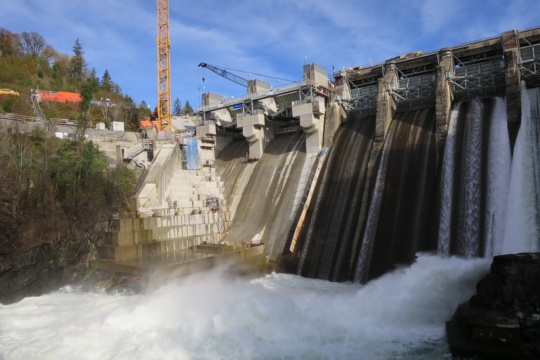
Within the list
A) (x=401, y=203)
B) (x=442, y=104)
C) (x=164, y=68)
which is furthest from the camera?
(x=164, y=68)

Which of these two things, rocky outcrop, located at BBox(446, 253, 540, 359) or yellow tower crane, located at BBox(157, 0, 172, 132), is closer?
rocky outcrop, located at BBox(446, 253, 540, 359)

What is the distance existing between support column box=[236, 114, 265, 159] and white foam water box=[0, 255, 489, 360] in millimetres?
14389

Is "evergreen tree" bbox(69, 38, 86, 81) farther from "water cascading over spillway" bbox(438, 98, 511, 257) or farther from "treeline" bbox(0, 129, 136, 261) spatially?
"water cascading over spillway" bbox(438, 98, 511, 257)

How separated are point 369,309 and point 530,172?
27.5 ft

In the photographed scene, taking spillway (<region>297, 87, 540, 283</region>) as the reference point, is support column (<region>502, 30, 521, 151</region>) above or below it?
above

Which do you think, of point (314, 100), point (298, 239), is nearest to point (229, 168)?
point (314, 100)

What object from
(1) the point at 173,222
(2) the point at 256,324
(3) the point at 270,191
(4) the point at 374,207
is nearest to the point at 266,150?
(3) the point at 270,191

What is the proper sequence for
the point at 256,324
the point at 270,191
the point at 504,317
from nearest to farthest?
the point at 504,317 → the point at 256,324 → the point at 270,191

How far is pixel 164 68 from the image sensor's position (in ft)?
139

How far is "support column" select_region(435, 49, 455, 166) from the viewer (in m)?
17.8

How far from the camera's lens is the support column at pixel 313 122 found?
76.0ft

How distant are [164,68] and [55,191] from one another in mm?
22943

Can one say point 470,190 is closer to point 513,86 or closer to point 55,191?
point 513,86

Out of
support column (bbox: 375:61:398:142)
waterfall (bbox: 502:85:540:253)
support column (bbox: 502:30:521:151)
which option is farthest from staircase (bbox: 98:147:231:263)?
support column (bbox: 502:30:521:151)
